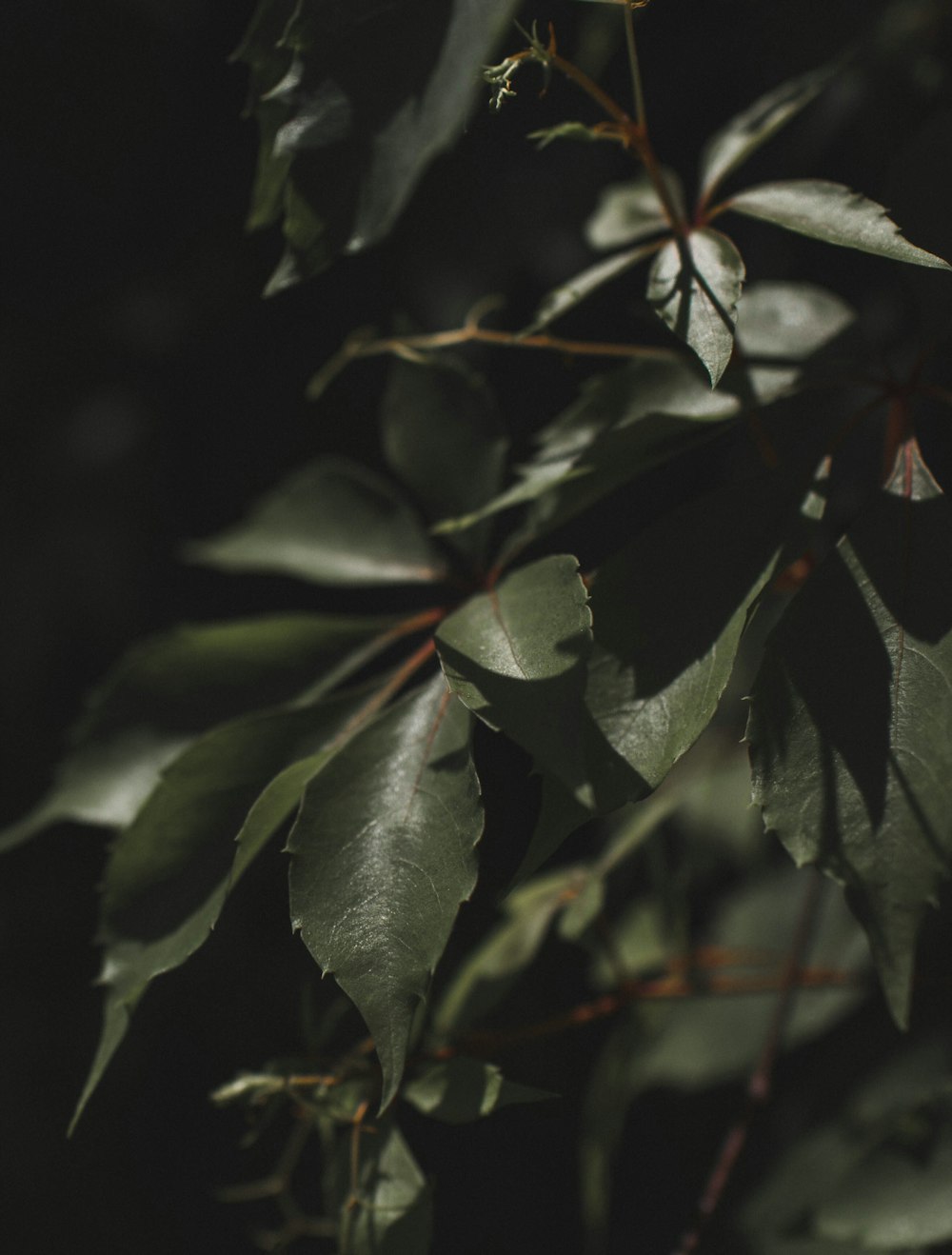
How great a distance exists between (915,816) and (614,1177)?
2.98ft

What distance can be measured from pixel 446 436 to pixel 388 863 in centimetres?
32

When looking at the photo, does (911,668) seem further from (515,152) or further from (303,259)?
(515,152)

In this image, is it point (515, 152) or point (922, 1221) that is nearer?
point (922, 1221)

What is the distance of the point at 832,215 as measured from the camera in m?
0.54

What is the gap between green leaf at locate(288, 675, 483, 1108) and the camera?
0.50 m

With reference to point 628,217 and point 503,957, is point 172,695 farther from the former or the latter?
point 628,217

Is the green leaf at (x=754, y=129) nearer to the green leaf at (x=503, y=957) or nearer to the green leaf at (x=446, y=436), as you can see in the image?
the green leaf at (x=446, y=436)

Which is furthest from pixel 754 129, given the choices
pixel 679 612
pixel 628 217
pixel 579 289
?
pixel 679 612

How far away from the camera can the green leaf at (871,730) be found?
475mm

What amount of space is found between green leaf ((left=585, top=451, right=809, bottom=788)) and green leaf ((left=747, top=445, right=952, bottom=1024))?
29 millimetres

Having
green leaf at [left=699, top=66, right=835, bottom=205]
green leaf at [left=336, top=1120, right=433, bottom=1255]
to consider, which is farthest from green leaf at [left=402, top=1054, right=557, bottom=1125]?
green leaf at [left=699, top=66, right=835, bottom=205]

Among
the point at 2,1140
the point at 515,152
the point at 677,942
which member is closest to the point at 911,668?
the point at 677,942

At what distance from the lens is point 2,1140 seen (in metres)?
1.39

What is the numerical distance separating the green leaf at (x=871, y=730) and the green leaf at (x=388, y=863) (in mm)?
138
